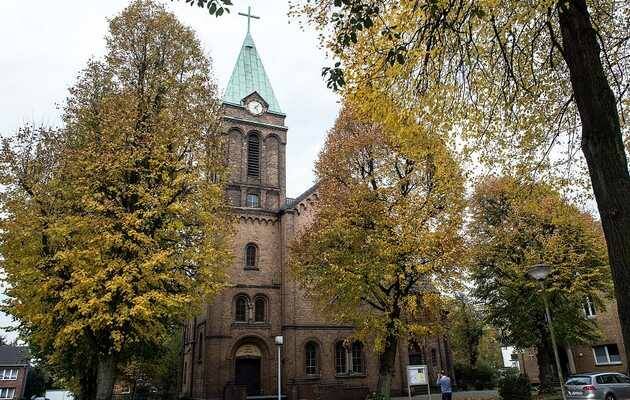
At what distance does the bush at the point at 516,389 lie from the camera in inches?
765

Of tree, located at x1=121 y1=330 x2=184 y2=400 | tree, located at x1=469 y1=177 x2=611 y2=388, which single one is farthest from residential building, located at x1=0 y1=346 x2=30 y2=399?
tree, located at x1=469 y1=177 x2=611 y2=388

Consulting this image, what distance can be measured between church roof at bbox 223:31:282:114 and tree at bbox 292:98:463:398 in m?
13.9

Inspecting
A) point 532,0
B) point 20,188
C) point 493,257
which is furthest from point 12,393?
point 532,0

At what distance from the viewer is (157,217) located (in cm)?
1523

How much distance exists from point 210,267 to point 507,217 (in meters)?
19.8

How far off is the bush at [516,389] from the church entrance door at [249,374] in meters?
13.4

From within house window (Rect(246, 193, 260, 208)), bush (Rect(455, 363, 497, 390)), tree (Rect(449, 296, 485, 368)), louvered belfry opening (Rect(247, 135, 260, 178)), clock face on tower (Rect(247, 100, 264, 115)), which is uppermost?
clock face on tower (Rect(247, 100, 264, 115))

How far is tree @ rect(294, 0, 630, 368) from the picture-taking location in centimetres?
628

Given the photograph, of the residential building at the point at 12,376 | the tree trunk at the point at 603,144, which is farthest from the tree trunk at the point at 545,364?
the residential building at the point at 12,376

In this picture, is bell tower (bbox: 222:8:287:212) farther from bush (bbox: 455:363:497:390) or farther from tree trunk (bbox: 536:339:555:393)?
bush (bbox: 455:363:497:390)

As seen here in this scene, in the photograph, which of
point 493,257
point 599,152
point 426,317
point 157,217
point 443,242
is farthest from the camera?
point 493,257

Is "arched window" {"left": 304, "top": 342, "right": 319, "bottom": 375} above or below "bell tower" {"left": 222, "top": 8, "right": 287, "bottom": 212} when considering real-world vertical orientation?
below

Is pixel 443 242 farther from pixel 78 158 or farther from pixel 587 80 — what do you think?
pixel 78 158

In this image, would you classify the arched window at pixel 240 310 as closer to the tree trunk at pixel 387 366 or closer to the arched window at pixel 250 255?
the arched window at pixel 250 255
